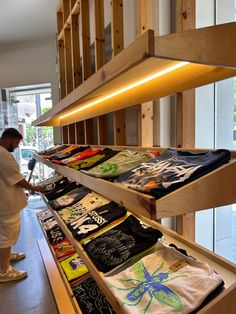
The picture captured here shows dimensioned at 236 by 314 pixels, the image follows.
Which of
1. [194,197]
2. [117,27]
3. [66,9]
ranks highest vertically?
[66,9]

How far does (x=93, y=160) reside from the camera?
163cm

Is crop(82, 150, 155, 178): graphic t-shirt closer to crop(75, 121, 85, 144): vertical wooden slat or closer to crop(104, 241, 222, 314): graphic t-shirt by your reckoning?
crop(104, 241, 222, 314): graphic t-shirt

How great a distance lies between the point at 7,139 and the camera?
3.01m

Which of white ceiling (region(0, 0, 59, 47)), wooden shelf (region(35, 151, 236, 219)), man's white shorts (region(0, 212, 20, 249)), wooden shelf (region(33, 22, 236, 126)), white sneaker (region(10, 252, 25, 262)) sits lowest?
white sneaker (region(10, 252, 25, 262))

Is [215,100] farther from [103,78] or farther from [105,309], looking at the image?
[105,309]

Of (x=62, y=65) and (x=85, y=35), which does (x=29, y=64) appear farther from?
(x=85, y=35)

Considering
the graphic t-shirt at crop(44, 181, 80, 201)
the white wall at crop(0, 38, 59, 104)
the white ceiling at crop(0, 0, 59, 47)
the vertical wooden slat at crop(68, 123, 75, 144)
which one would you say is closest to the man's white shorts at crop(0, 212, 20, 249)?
the graphic t-shirt at crop(44, 181, 80, 201)

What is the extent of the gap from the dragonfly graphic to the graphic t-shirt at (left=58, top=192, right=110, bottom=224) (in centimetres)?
79

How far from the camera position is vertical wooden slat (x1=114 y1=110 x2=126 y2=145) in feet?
6.62


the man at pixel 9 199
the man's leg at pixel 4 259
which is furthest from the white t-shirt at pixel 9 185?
the man's leg at pixel 4 259

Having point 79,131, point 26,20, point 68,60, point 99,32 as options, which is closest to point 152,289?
point 99,32

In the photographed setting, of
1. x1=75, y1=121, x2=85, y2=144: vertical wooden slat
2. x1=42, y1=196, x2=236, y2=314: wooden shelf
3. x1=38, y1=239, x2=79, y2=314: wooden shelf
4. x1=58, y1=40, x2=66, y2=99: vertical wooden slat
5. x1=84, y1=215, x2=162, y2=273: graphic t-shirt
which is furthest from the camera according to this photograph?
x1=58, y1=40, x2=66, y2=99: vertical wooden slat

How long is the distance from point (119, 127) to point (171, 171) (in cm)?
119

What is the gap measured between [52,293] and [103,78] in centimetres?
238
